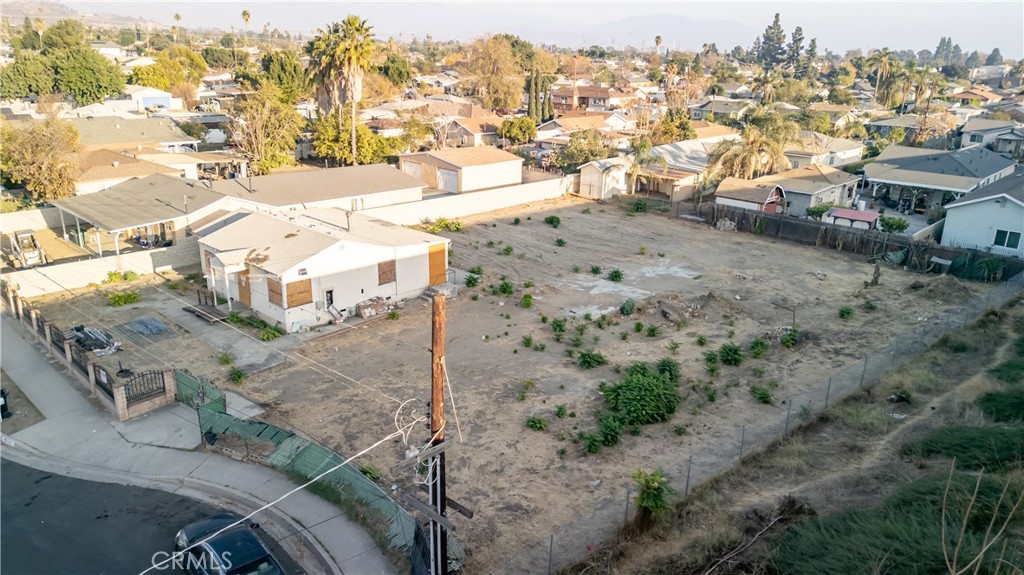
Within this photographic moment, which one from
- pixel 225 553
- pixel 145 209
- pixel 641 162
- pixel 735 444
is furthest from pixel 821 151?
pixel 225 553

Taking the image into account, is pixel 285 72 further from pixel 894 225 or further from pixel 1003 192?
pixel 1003 192

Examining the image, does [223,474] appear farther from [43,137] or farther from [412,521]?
[43,137]

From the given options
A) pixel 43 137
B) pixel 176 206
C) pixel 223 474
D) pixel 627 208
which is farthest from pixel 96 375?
pixel 627 208

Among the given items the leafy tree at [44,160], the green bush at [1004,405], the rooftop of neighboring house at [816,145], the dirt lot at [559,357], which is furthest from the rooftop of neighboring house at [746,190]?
the leafy tree at [44,160]

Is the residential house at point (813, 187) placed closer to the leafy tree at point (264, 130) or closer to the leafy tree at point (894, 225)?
the leafy tree at point (894, 225)

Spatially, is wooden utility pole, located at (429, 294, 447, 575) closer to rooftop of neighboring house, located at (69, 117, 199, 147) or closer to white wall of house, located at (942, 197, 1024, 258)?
white wall of house, located at (942, 197, 1024, 258)
